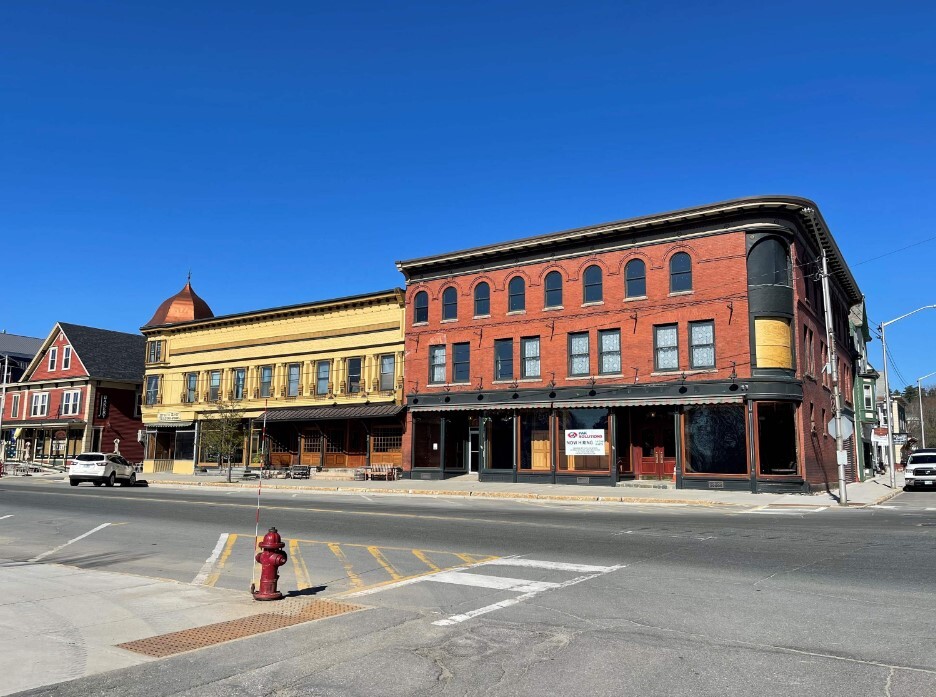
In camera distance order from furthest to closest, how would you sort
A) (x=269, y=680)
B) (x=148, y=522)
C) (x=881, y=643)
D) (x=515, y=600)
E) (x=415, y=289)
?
(x=415, y=289) → (x=148, y=522) → (x=515, y=600) → (x=881, y=643) → (x=269, y=680)

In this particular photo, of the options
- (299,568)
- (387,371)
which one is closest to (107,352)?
(387,371)

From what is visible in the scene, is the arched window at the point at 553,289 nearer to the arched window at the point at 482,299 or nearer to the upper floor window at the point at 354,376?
the arched window at the point at 482,299

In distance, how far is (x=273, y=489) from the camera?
1367 inches

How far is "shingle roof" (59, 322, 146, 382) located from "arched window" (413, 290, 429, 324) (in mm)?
31291

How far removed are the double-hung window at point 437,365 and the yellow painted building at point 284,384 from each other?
2.29 m

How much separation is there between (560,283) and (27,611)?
28433 millimetres

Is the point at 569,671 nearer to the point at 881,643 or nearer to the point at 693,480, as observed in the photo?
the point at 881,643

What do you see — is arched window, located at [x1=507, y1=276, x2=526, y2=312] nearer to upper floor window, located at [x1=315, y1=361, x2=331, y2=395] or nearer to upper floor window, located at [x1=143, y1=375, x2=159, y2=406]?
upper floor window, located at [x1=315, y1=361, x2=331, y2=395]

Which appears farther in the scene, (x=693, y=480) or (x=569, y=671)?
(x=693, y=480)

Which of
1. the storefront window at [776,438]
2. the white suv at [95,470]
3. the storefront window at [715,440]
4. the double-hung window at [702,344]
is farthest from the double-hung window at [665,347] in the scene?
the white suv at [95,470]

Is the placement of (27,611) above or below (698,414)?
below

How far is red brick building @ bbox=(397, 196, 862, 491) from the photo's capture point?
1154 inches

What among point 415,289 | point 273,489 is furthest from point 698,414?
point 273,489

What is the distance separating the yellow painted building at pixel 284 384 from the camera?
40562 mm
